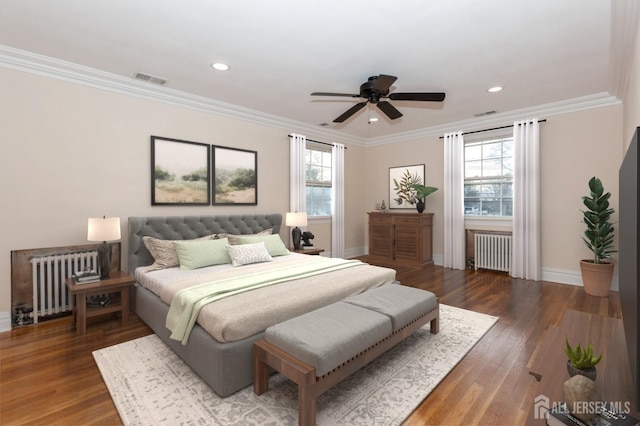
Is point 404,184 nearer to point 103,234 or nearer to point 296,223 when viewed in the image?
point 296,223

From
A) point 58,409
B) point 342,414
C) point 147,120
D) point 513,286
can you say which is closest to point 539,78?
point 513,286

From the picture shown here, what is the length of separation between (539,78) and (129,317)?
5.66 metres

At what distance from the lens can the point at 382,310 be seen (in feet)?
7.97

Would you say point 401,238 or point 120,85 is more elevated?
point 120,85

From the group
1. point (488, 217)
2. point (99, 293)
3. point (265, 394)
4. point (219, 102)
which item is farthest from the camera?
point (488, 217)

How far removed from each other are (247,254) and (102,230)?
1551 mm

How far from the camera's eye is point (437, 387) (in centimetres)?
217

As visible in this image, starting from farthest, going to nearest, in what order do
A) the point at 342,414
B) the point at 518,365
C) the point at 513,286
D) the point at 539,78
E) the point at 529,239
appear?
the point at 529,239 → the point at 513,286 → the point at 539,78 → the point at 518,365 → the point at 342,414

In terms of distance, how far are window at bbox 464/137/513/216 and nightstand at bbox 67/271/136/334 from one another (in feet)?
18.6

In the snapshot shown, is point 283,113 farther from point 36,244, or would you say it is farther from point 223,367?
point 223,367

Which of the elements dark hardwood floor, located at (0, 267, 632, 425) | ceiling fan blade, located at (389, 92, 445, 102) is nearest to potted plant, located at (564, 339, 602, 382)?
dark hardwood floor, located at (0, 267, 632, 425)

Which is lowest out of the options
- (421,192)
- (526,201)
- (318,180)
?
(526,201)

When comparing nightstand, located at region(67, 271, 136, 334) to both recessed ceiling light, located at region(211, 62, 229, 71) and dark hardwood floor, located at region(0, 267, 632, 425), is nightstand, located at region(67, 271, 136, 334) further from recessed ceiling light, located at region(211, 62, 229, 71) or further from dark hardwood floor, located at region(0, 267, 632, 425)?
recessed ceiling light, located at region(211, 62, 229, 71)

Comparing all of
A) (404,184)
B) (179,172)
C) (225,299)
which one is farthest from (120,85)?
(404,184)
